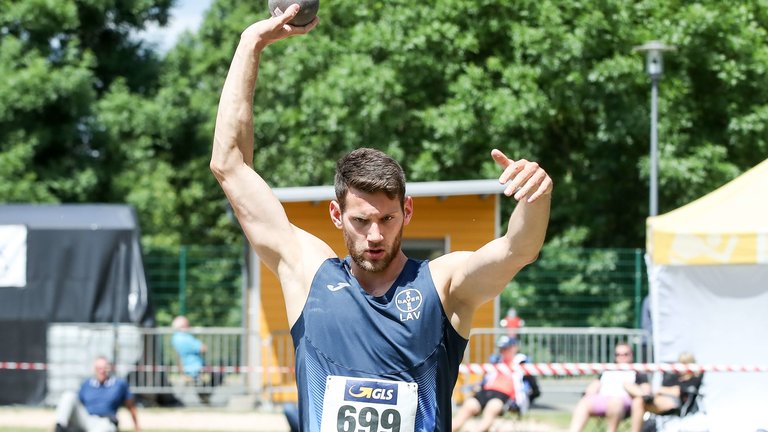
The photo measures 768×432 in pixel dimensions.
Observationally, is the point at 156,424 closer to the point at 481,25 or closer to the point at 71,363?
the point at 71,363

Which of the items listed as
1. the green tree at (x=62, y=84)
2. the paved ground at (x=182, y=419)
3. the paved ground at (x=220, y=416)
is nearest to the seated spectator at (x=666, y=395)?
the paved ground at (x=220, y=416)

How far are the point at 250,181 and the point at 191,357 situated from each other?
13.1m

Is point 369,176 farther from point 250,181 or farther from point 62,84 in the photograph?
point 62,84

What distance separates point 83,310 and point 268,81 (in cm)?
1146

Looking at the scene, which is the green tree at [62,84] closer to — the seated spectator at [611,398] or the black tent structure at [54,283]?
the black tent structure at [54,283]

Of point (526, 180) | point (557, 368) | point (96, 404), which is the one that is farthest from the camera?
point (96, 404)

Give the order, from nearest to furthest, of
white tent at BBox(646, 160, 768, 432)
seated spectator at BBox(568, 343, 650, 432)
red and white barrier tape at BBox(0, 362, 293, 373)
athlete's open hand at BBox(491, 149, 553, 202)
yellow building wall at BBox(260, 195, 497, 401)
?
athlete's open hand at BBox(491, 149, 553, 202), white tent at BBox(646, 160, 768, 432), seated spectator at BBox(568, 343, 650, 432), red and white barrier tape at BBox(0, 362, 293, 373), yellow building wall at BBox(260, 195, 497, 401)

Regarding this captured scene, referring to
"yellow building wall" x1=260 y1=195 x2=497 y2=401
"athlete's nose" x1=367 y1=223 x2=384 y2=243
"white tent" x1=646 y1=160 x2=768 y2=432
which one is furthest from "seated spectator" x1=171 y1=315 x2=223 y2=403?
"athlete's nose" x1=367 y1=223 x2=384 y2=243

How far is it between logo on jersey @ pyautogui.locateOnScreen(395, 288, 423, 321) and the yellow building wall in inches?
506

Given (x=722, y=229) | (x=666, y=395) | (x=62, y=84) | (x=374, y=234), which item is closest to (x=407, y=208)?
(x=374, y=234)

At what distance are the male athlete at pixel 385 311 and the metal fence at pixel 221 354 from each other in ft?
39.2

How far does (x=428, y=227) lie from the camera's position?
17000 mm

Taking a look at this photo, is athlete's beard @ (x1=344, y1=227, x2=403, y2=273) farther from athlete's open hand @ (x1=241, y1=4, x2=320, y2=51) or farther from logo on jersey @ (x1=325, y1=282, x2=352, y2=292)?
athlete's open hand @ (x1=241, y1=4, x2=320, y2=51)

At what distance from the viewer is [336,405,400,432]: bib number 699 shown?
12.0 feet
